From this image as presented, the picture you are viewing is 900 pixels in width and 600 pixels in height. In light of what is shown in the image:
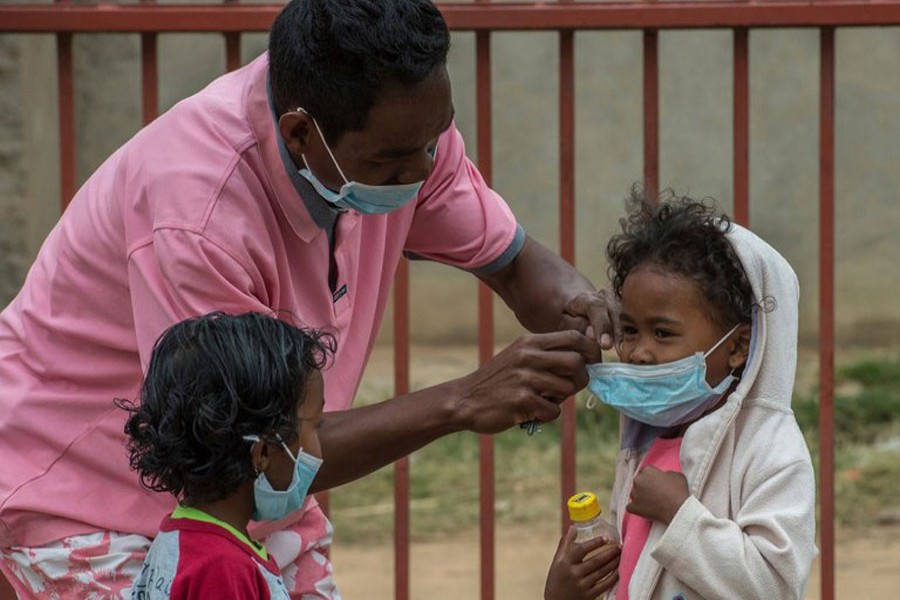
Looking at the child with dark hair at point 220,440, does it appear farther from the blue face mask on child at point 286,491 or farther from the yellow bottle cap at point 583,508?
the yellow bottle cap at point 583,508

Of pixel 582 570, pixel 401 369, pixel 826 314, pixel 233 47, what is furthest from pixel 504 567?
pixel 582 570

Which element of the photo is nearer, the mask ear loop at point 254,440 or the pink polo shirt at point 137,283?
the mask ear loop at point 254,440

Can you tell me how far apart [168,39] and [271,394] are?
23.3 feet

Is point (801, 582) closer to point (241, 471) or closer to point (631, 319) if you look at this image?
point (631, 319)

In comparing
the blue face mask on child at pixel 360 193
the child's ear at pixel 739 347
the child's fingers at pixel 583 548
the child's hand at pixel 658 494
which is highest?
the blue face mask on child at pixel 360 193

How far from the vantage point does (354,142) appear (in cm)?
314

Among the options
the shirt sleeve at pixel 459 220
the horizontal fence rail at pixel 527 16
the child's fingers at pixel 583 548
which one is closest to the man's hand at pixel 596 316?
the shirt sleeve at pixel 459 220

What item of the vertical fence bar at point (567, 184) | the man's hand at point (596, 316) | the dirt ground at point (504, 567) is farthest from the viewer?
the dirt ground at point (504, 567)

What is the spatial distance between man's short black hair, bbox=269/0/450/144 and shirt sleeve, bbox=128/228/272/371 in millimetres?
303

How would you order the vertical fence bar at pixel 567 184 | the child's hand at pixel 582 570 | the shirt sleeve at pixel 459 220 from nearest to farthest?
the child's hand at pixel 582 570
the shirt sleeve at pixel 459 220
the vertical fence bar at pixel 567 184

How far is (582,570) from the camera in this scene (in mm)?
3258

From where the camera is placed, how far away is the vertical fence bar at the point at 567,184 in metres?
4.34

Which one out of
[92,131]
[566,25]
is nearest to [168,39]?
[92,131]

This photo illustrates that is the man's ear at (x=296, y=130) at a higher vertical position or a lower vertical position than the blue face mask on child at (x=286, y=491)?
higher
